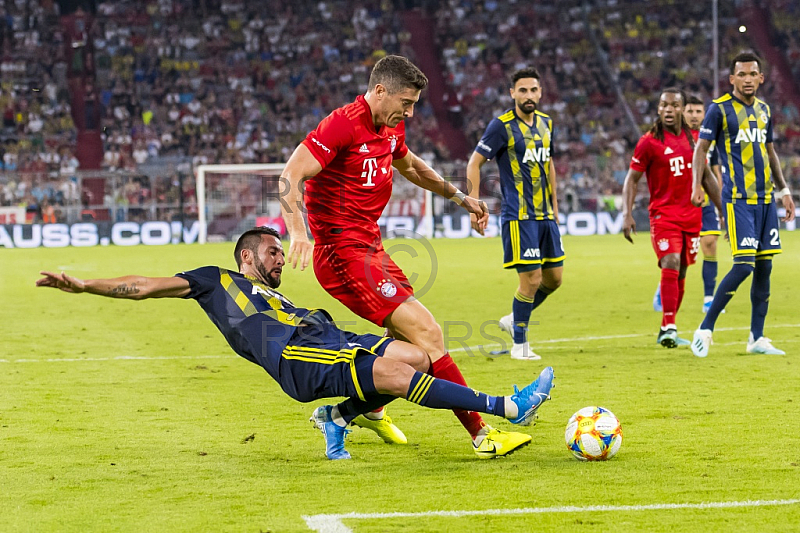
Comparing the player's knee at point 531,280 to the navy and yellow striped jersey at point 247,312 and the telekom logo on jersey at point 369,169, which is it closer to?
the telekom logo on jersey at point 369,169

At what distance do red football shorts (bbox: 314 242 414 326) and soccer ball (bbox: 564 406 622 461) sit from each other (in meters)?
1.09

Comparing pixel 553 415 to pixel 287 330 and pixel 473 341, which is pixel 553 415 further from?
pixel 473 341

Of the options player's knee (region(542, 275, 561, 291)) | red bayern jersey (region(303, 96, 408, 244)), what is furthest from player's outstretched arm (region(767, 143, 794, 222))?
red bayern jersey (region(303, 96, 408, 244))

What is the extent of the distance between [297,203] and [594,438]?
5.73 feet

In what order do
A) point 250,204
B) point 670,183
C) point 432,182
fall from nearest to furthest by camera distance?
point 432,182
point 670,183
point 250,204

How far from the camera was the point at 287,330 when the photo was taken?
4.88 metres

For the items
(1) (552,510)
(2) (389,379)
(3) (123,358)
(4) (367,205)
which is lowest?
(3) (123,358)

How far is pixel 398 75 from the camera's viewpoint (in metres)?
5.28

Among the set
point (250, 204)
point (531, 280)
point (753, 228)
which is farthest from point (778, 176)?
point (250, 204)

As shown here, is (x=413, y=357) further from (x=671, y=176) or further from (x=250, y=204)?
(x=250, y=204)

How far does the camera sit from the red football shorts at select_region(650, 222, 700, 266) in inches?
365

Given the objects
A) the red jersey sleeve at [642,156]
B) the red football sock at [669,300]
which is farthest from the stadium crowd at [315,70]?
the red football sock at [669,300]

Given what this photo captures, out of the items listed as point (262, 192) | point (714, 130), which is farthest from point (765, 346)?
point (262, 192)

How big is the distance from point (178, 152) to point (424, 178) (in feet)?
89.1
